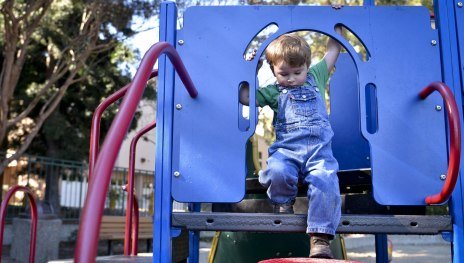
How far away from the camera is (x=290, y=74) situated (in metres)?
2.04

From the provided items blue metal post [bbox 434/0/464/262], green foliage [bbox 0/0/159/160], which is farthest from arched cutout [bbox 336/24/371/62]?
green foliage [bbox 0/0/159/160]

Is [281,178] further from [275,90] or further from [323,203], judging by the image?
[275,90]

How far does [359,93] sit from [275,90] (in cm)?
34

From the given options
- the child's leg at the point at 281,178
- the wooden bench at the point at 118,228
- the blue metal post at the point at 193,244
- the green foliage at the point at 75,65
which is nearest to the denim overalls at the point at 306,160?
the child's leg at the point at 281,178

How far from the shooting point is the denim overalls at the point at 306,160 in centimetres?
178

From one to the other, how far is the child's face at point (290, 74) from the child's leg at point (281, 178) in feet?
0.97

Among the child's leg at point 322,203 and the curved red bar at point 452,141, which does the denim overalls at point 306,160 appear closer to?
the child's leg at point 322,203

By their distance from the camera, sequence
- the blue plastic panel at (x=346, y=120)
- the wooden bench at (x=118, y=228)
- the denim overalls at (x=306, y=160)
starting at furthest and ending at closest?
the wooden bench at (x=118, y=228) → the blue plastic panel at (x=346, y=120) → the denim overalls at (x=306, y=160)

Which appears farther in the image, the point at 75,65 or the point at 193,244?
the point at 75,65

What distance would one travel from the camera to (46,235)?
6840 mm

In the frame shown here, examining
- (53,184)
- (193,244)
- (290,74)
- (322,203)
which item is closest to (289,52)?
(290,74)

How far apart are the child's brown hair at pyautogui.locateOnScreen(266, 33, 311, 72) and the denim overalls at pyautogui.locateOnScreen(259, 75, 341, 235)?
0.12 metres

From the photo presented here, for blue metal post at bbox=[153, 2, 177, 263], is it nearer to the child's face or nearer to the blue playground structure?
the blue playground structure

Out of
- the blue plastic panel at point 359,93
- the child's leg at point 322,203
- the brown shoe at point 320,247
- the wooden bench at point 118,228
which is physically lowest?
the wooden bench at point 118,228
